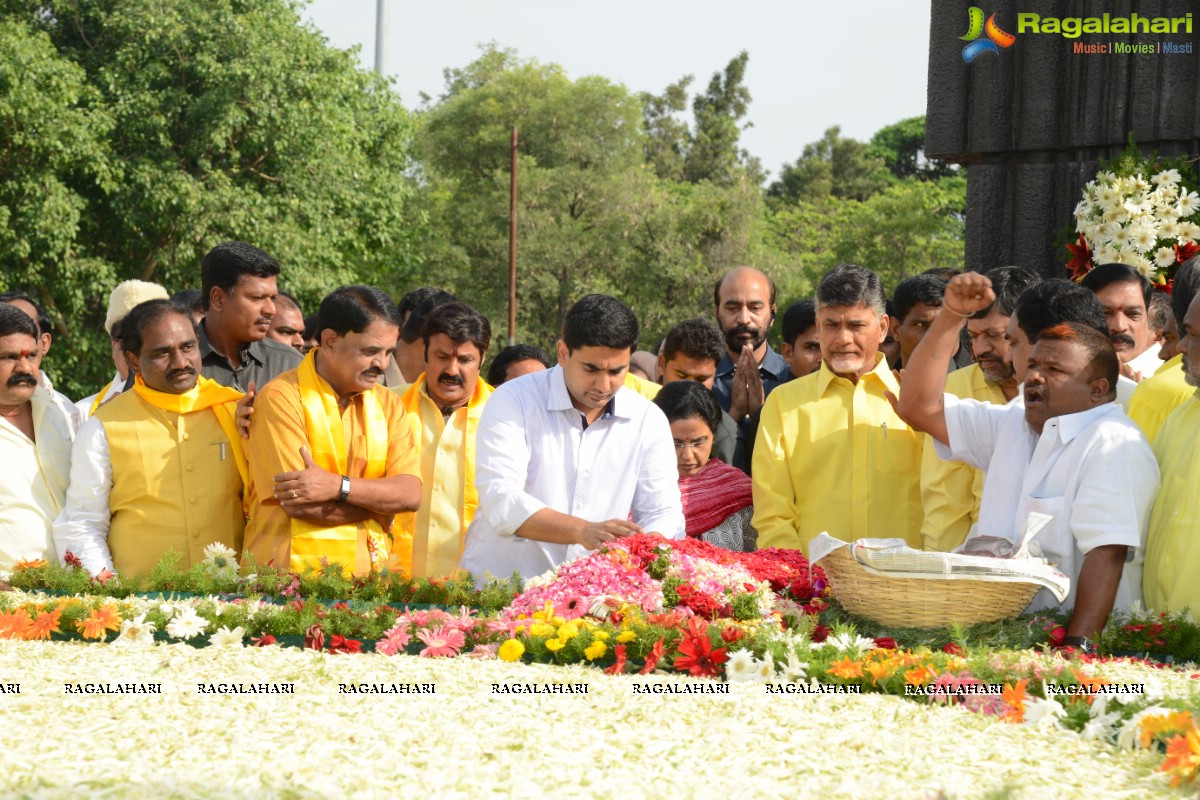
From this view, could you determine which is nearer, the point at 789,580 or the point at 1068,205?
the point at 789,580

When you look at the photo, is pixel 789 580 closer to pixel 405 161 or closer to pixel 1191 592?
pixel 1191 592

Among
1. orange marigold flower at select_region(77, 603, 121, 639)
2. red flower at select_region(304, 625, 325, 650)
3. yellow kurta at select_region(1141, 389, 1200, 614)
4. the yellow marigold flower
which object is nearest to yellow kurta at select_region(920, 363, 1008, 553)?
yellow kurta at select_region(1141, 389, 1200, 614)

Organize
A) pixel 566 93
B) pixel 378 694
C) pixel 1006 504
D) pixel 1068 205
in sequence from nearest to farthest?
pixel 378 694 → pixel 1006 504 → pixel 1068 205 → pixel 566 93

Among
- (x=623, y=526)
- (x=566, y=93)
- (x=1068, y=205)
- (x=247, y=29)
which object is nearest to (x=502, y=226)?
(x=566, y=93)

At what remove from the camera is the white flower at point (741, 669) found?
12.7 ft

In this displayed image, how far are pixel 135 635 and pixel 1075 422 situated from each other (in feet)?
10.2

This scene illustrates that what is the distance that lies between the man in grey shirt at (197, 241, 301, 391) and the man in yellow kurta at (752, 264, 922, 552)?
221 cm

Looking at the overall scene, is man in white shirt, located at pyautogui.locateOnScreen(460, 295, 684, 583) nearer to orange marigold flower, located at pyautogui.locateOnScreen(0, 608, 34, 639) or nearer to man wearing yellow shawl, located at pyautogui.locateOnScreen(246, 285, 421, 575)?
man wearing yellow shawl, located at pyautogui.locateOnScreen(246, 285, 421, 575)

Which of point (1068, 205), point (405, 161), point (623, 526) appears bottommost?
point (623, 526)

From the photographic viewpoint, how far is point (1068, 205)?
794 centimetres

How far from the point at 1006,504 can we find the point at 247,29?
23.3m

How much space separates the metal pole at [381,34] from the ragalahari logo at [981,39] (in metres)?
31.3

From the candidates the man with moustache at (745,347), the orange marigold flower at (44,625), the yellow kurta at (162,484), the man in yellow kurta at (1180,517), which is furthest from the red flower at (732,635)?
the man with moustache at (745,347)

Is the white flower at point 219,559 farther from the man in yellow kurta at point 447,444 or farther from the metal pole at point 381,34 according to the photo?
the metal pole at point 381,34
